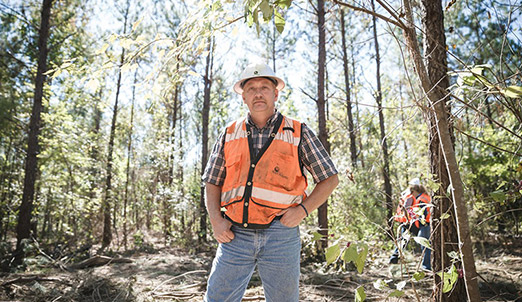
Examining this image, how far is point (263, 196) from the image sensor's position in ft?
6.55

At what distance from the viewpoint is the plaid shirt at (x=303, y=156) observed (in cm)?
211

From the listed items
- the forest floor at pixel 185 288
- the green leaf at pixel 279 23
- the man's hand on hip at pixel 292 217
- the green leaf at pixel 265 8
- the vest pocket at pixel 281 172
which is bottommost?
the forest floor at pixel 185 288

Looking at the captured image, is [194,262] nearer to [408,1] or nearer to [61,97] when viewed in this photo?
[408,1]

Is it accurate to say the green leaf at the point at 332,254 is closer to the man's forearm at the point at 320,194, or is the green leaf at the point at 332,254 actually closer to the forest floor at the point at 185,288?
the man's forearm at the point at 320,194

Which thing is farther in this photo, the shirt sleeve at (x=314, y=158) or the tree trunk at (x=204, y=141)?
the tree trunk at (x=204, y=141)

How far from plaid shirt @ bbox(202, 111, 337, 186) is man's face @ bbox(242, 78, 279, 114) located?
0.09m

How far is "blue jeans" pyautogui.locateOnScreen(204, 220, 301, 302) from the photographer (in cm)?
195

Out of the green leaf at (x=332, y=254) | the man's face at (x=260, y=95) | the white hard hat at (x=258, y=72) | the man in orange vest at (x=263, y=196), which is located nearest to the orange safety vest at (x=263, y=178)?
the man in orange vest at (x=263, y=196)

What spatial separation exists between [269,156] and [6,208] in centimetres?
1070

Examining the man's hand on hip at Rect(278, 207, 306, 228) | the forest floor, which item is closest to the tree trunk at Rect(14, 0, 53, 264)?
Result: the forest floor

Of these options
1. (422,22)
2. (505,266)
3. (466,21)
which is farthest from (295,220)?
(466,21)

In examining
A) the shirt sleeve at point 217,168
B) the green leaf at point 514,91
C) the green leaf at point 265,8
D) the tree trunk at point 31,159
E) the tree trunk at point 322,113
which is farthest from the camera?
the tree trunk at point 31,159

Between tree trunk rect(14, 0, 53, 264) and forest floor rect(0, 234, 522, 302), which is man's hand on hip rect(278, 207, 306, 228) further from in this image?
tree trunk rect(14, 0, 53, 264)

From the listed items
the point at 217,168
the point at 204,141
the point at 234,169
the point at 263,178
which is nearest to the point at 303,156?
the point at 263,178
